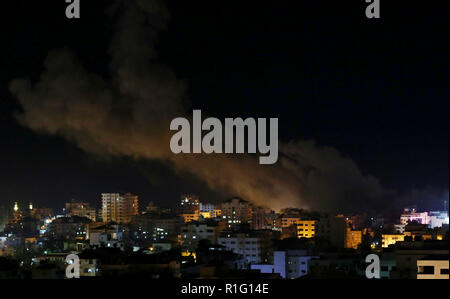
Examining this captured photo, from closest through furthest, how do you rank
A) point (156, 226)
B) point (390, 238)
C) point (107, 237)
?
point (107, 237) → point (390, 238) → point (156, 226)

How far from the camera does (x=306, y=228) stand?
14.5 m

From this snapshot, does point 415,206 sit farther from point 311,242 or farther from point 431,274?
point 431,274

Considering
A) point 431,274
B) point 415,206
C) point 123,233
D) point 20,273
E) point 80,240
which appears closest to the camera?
point 431,274

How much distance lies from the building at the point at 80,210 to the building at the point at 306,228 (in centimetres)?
677

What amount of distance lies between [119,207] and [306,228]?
Answer: 6.75 metres

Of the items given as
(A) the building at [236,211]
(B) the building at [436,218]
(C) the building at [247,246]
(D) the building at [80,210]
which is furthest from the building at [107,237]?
(B) the building at [436,218]

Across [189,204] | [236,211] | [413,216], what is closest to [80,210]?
[189,204]

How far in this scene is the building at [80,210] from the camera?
1882 centimetres

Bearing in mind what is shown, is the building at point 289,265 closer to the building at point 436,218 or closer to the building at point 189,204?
the building at point 436,218

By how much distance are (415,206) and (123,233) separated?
22.9 ft

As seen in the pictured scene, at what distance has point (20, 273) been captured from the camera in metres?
7.98

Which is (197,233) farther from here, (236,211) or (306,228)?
(236,211)

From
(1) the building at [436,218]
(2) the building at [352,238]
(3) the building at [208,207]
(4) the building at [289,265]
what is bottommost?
(4) the building at [289,265]
